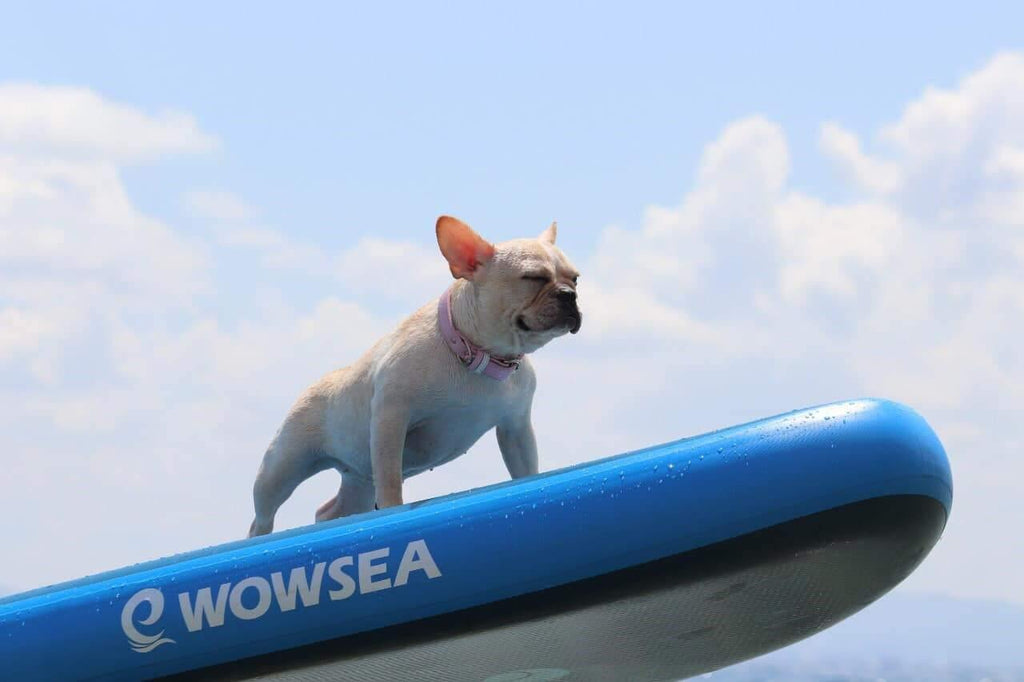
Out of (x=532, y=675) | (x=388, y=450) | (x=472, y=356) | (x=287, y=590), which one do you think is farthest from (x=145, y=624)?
(x=472, y=356)

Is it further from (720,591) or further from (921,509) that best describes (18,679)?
(921,509)

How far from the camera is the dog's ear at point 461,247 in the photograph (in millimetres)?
3988

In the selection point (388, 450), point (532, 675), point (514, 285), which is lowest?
point (532, 675)

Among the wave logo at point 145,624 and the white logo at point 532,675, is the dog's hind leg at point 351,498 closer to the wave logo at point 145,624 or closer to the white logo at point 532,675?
the white logo at point 532,675

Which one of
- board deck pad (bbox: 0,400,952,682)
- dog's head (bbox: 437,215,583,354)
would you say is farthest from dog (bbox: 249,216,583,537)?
board deck pad (bbox: 0,400,952,682)

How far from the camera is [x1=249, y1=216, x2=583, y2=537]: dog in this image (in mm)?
3934

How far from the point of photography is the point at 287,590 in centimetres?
336

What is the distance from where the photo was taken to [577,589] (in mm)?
3342

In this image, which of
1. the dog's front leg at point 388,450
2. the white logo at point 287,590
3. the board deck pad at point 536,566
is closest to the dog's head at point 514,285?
the dog's front leg at point 388,450

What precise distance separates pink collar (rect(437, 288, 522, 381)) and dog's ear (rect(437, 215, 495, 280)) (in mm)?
157

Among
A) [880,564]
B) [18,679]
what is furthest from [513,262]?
[18,679]

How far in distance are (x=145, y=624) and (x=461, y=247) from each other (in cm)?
140

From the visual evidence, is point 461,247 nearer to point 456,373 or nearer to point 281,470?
point 456,373

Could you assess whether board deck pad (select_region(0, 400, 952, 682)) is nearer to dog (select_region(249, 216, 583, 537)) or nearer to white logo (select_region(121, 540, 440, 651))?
white logo (select_region(121, 540, 440, 651))
